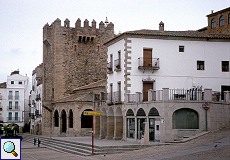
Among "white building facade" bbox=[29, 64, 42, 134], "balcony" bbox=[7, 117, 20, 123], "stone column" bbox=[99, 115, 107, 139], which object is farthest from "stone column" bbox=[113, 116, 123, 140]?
"balcony" bbox=[7, 117, 20, 123]

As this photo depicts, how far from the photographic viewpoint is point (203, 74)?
32.2 m

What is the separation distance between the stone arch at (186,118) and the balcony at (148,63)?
5.67 meters

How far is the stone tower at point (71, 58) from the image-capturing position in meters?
50.2

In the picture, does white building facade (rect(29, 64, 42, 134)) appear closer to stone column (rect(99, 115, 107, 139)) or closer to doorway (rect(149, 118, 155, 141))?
stone column (rect(99, 115, 107, 139))

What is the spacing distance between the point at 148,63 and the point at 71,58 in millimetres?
21219

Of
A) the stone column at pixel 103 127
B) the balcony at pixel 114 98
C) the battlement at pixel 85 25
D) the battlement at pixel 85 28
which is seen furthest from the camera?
the battlement at pixel 85 28

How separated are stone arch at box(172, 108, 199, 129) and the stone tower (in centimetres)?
2601

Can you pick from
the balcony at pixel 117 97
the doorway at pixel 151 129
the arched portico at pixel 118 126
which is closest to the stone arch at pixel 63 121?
the balcony at pixel 117 97

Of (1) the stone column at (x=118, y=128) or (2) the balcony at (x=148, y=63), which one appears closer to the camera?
(2) the balcony at (x=148, y=63)

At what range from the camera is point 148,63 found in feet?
102

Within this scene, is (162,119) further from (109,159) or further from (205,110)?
(109,159)

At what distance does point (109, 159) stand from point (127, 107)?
11.1 m

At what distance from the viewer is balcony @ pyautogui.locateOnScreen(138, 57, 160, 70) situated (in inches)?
1211

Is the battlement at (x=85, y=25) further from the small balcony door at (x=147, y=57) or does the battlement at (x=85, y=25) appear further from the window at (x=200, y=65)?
the window at (x=200, y=65)
